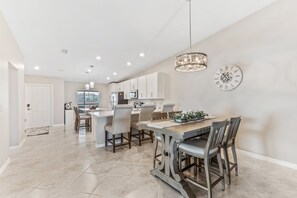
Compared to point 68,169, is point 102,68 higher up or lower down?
higher up

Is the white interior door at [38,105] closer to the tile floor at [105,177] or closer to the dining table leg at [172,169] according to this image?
the tile floor at [105,177]

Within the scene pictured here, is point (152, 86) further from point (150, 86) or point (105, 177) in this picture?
point (105, 177)

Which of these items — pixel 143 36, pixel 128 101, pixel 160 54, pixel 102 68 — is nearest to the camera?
pixel 143 36

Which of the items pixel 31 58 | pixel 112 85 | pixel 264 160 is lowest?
pixel 264 160

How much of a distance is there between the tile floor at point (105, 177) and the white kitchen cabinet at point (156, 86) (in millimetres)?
2405

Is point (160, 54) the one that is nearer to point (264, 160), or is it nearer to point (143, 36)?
point (143, 36)

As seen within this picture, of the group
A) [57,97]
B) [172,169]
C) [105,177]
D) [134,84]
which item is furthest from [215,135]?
[57,97]

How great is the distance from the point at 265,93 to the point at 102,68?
210 inches

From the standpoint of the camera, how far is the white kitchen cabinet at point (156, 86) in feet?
17.3

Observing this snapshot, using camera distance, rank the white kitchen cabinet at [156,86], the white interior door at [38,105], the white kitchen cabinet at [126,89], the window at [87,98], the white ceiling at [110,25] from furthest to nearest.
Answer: the window at [87,98], the white kitchen cabinet at [126,89], the white interior door at [38,105], the white kitchen cabinet at [156,86], the white ceiling at [110,25]

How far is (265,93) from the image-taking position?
120 inches

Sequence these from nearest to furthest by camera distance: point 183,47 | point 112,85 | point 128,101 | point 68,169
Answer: point 68,169, point 183,47, point 128,101, point 112,85

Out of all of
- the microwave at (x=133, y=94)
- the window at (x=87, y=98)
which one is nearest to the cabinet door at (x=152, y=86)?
the microwave at (x=133, y=94)

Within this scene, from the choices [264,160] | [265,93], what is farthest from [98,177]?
[265,93]
